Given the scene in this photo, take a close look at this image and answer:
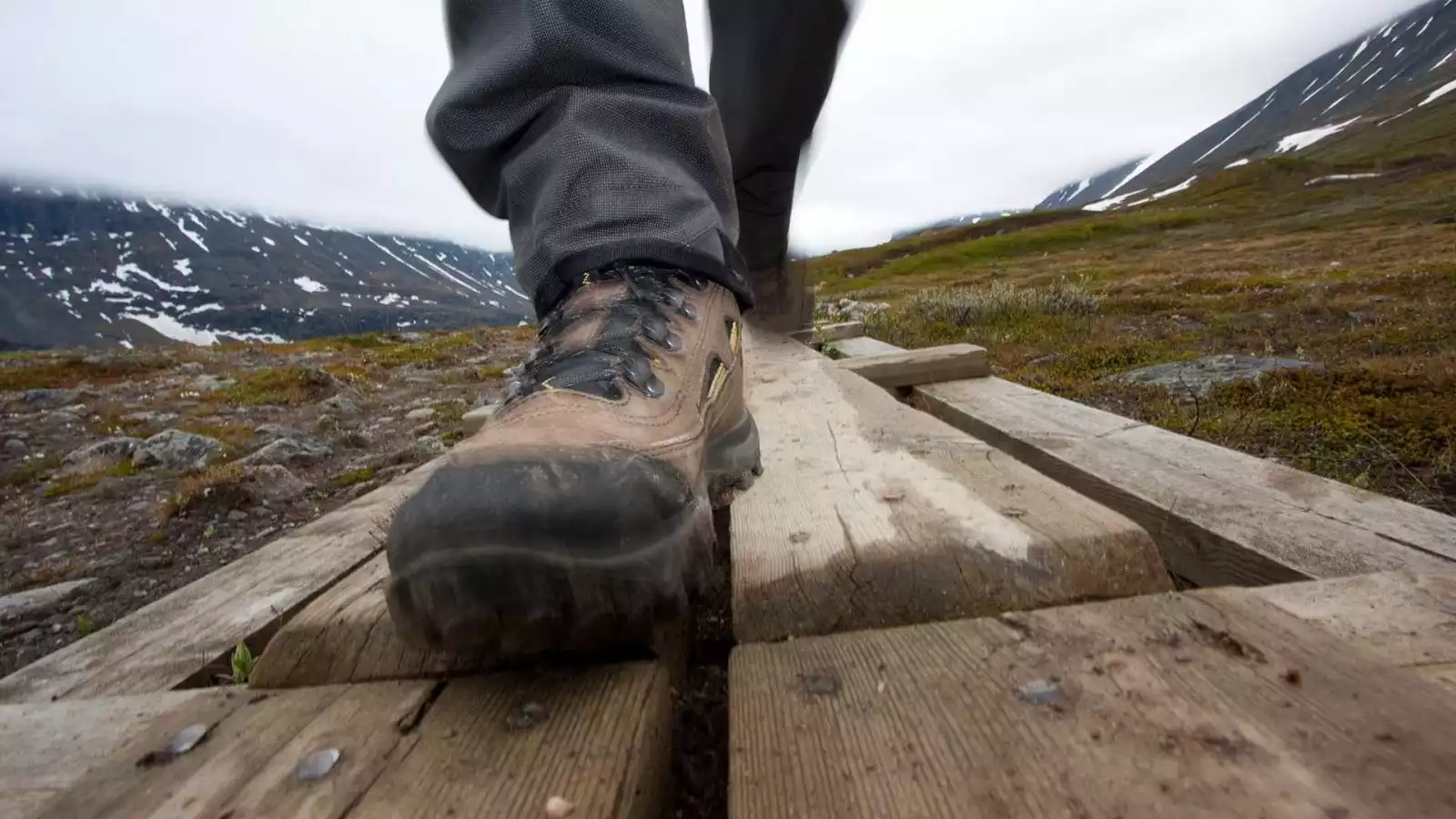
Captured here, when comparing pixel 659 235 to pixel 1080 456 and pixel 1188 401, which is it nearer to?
pixel 1080 456

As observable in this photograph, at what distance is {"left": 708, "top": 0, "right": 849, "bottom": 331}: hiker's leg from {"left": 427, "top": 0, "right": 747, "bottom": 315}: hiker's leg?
0.85m

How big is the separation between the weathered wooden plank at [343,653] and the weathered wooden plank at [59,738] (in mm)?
75

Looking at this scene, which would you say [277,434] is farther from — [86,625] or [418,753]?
[418,753]

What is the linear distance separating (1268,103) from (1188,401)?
21006 cm

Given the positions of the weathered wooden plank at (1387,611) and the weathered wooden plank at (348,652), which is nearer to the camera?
the weathered wooden plank at (1387,611)

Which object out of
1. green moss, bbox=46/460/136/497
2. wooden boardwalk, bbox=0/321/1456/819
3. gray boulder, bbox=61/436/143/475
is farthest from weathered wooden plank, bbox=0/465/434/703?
gray boulder, bbox=61/436/143/475

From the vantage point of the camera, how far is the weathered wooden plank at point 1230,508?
3.81ft

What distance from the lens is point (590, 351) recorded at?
1.20 m

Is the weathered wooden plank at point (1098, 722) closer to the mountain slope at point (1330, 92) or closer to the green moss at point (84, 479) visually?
the green moss at point (84, 479)

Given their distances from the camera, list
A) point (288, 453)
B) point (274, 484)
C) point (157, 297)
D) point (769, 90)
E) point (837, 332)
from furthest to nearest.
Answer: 1. point (157, 297)
2. point (837, 332)
3. point (288, 453)
4. point (274, 484)
5. point (769, 90)

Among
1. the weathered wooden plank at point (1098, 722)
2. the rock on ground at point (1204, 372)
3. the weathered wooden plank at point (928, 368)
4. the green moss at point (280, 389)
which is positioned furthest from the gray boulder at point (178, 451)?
the rock on ground at point (1204, 372)

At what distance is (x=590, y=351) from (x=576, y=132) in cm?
58

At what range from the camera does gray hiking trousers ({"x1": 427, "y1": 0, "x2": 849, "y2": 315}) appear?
1504 millimetres

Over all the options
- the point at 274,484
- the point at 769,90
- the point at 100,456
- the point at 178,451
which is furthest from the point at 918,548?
the point at 100,456
